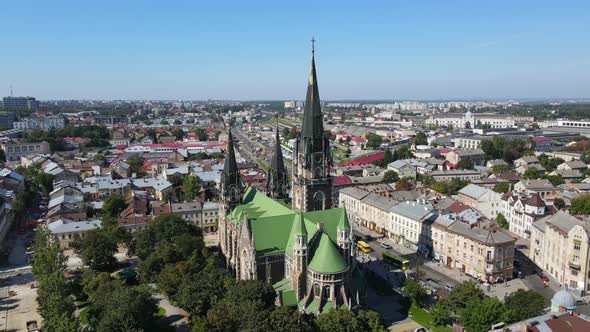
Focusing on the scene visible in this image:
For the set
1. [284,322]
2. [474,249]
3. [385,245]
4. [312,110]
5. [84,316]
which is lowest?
[385,245]

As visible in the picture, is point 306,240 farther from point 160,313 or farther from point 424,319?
point 160,313

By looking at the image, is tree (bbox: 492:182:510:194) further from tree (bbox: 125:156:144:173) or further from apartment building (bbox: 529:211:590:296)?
tree (bbox: 125:156:144:173)

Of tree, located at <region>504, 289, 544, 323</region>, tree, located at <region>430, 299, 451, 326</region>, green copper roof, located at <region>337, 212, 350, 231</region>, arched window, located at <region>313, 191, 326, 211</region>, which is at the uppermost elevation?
arched window, located at <region>313, 191, 326, 211</region>

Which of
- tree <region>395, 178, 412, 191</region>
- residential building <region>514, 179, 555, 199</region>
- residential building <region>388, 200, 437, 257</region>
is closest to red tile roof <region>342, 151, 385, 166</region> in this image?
tree <region>395, 178, 412, 191</region>

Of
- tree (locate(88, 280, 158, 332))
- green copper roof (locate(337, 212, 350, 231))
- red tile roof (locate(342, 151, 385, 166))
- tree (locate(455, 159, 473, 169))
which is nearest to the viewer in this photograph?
tree (locate(88, 280, 158, 332))

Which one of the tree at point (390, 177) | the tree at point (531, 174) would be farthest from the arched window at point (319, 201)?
the tree at point (531, 174)

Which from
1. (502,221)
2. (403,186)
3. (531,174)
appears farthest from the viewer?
(531,174)

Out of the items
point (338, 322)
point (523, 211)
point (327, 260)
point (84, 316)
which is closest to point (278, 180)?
point (327, 260)
